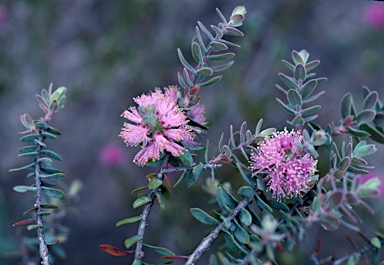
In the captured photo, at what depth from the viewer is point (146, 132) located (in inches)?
38.5

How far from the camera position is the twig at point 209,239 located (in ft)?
3.03

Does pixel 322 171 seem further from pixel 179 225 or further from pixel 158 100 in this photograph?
pixel 158 100

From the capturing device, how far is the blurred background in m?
2.59

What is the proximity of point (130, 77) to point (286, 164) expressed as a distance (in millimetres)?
2164

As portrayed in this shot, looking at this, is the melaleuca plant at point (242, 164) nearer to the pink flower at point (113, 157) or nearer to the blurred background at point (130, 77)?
the blurred background at point (130, 77)

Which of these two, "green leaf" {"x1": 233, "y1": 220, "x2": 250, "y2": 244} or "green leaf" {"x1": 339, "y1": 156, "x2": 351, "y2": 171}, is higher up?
"green leaf" {"x1": 339, "y1": 156, "x2": 351, "y2": 171}

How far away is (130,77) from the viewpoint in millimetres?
2969

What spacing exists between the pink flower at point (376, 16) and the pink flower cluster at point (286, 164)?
7.69ft

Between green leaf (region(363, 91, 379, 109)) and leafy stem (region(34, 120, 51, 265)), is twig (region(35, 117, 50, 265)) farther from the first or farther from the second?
green leaf (region(363, 91, 379, 109))

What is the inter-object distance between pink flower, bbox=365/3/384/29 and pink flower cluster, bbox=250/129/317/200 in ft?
7.69

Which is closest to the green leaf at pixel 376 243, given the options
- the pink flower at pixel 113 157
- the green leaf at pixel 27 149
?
the green leaf at pixel 27 149

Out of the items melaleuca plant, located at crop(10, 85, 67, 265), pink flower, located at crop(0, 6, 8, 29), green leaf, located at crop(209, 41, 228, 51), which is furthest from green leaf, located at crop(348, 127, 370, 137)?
pink flower, located at crop(0, 6, 8, 29)

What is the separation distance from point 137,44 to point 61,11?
58cm

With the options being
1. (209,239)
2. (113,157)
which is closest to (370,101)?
(209,239)
